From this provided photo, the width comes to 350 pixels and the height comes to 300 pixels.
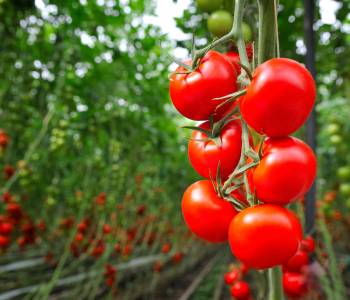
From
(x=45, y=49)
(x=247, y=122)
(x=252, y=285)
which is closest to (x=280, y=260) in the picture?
(x=247, y=122)

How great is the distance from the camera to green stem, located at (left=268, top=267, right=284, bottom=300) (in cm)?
42

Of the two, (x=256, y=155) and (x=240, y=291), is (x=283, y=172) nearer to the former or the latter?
(x=256, y=155)

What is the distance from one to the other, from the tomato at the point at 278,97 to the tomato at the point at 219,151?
0.06m

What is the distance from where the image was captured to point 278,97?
16.3 inches

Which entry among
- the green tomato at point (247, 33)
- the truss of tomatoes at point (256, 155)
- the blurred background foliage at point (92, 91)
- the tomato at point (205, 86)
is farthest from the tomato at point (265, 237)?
the blurred background foliage at point (92, 91)

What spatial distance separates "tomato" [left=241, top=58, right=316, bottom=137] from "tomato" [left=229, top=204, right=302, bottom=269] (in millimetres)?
92

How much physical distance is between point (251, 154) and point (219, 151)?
0.17ft

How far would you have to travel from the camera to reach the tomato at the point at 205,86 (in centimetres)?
46

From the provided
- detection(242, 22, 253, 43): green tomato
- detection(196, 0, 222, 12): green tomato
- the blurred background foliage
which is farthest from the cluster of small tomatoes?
the blurred background foliage

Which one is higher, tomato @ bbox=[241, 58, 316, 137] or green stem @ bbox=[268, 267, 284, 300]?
tomato @ bbox=[241, 58, 316, 137]

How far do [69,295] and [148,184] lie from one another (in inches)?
56.5

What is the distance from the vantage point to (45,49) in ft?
6.98

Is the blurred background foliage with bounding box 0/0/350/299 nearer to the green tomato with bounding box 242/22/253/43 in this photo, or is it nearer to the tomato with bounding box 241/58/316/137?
the green tomato with bounding box 242/22/253/43

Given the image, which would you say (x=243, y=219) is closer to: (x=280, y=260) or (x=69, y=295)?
(x=280, y=260)
